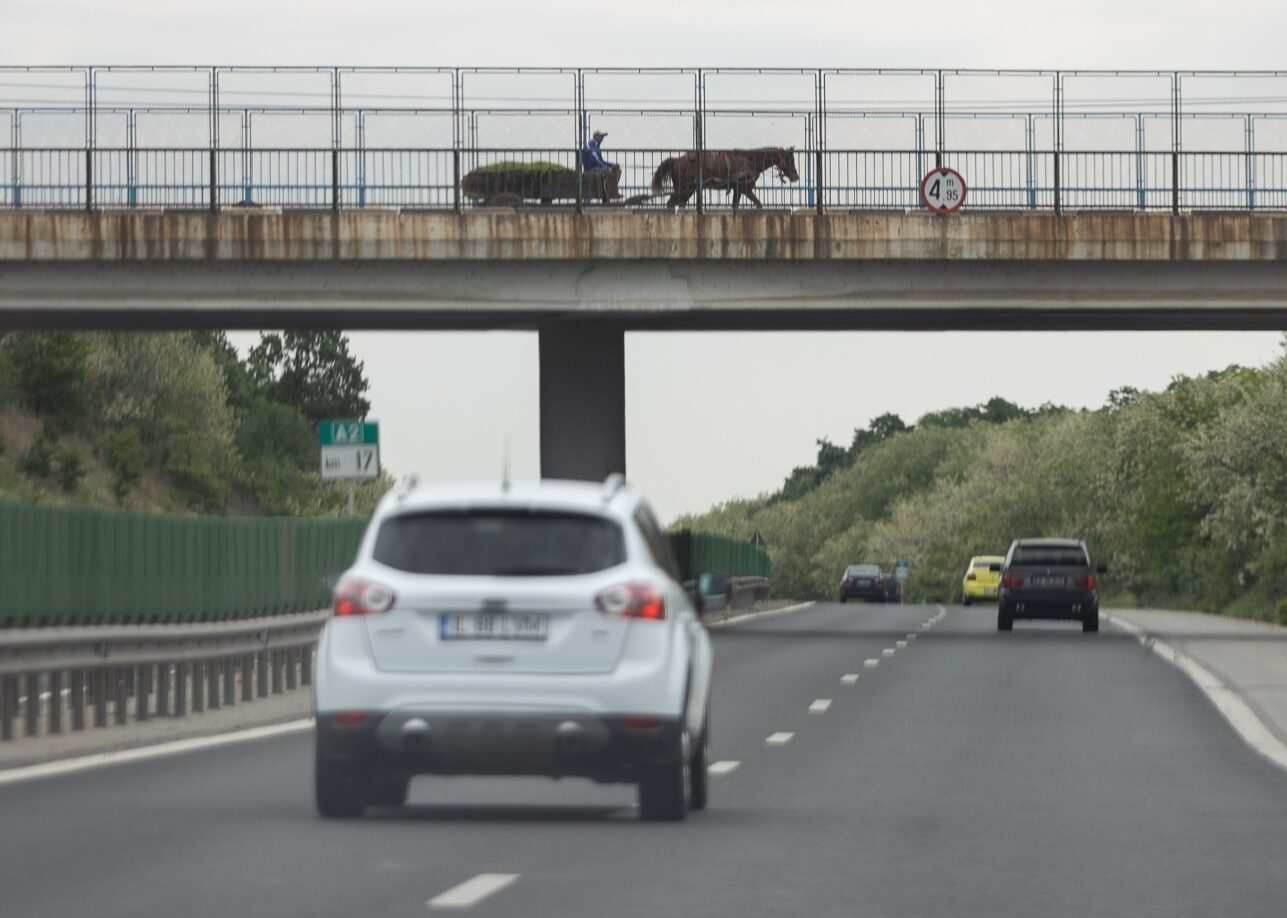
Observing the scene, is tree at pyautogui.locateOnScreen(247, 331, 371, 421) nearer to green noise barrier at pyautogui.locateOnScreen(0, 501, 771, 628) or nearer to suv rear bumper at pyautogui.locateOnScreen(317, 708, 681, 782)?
green noise barrier at pyautogui.locateOnScreen(0, 501, 771, 628)

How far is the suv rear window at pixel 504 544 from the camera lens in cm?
1285

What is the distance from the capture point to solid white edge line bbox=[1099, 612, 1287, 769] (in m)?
19.5

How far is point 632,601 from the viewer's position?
12852 millimetres

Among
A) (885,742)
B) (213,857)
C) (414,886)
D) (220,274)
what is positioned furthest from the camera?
(220,274)

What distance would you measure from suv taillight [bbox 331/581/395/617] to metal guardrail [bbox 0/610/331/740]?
5526mm

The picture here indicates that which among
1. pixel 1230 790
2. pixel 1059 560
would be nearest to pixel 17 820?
pixel 1230 790

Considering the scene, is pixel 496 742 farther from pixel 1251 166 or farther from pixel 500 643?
pixel 1251 166

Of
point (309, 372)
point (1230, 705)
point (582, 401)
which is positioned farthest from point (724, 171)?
point (309, 372)

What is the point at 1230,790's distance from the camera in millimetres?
15742

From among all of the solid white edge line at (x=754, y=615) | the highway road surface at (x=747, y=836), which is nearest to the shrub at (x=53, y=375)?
the solid white edge line at (x=754, y=615)

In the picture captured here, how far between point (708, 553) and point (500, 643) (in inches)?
2521

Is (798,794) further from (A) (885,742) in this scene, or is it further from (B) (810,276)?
(B) (810,276)

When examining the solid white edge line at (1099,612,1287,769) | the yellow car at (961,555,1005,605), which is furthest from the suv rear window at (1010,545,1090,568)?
the yellow car at (961,555,1005,605)

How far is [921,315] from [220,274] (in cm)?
1056
